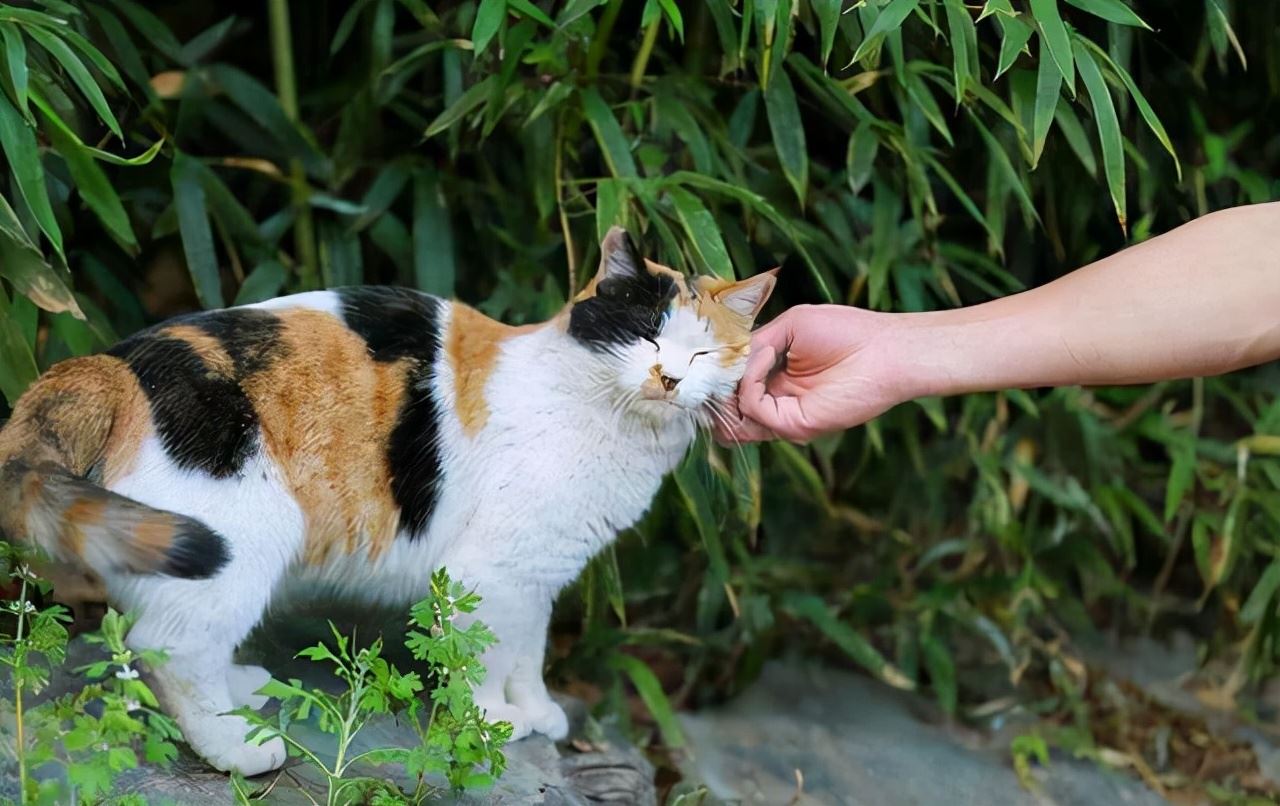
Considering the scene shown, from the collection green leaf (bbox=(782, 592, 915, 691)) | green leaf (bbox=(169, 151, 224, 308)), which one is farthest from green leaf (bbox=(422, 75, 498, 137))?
green leaf (bbox=(782, 592, 915, 691))

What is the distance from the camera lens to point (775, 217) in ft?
4.99

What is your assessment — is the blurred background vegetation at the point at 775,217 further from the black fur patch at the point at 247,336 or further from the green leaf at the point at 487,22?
the black fur patch at the point at 247,336

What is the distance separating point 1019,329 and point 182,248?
1085mm

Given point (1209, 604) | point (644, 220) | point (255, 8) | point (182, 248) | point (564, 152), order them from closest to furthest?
point (644, 220)
point (564, 152)
point (182, 248)
point (255, 8)
point (1209, 604)

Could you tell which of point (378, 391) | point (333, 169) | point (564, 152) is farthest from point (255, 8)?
point (378, 391)

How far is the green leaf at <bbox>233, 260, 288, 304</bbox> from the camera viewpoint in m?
1.67

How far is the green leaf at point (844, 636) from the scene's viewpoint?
1899 millimetres

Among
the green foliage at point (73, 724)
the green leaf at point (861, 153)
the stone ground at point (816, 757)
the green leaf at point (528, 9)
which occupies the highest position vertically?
the green leaf at point (528, 9)

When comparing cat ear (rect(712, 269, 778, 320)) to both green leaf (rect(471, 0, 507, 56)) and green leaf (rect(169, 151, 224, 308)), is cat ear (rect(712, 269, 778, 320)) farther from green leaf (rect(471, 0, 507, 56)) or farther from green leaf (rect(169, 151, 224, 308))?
green leaf (rect(169, 151, 224, 308))

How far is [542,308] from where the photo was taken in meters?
1.71

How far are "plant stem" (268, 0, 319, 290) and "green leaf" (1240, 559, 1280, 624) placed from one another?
4.48ft

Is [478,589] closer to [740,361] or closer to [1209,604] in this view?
[740,361]

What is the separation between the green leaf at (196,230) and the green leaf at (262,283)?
0.03 meters

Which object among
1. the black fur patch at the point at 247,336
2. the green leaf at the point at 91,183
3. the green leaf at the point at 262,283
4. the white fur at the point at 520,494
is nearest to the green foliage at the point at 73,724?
the white fur at the point at 520,494
